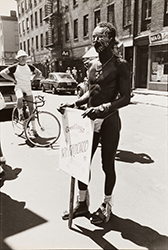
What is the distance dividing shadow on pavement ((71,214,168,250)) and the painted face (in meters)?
1.75

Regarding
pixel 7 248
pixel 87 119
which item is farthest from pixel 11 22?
pixel 7 248

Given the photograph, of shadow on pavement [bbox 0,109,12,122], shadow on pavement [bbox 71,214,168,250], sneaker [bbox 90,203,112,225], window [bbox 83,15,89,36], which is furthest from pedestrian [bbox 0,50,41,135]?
shadow on pavement [bbox 71,214,168,250]

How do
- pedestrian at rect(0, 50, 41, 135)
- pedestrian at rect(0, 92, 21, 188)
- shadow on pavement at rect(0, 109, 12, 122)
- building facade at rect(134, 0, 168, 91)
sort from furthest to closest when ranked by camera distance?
building facade at rect(134, 0, 168, 91) < shadow on pavement at rect(0, 109, 12, 122) < pedestrian at rect(0, 50, 41, 135) < pedestrian at rect(0, 92, 21, 188)

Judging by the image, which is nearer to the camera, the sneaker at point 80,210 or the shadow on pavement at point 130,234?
the shadow on pavement at point 130,234

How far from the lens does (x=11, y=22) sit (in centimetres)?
298

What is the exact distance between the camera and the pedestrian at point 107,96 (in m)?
2.18

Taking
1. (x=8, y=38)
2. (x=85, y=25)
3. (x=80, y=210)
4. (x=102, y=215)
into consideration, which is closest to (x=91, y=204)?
(x=80, y=210)

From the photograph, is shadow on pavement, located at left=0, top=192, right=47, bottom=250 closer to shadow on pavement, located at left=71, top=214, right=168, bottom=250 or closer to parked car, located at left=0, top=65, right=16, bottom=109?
shadow on pavement, located at left=71, top=214, right=168, bottom=250

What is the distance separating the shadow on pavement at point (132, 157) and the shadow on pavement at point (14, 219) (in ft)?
7.18

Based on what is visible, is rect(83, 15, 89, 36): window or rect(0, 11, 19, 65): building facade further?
rect(83, 15, 89, 36): window

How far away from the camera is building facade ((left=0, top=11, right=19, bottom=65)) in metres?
2.80

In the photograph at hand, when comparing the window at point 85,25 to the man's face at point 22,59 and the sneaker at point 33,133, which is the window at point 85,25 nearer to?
the man's face at point 22,59

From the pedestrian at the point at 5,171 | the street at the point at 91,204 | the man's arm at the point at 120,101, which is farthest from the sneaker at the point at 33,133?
the man's arm at the point at 120,101

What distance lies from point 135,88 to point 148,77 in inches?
53.7
